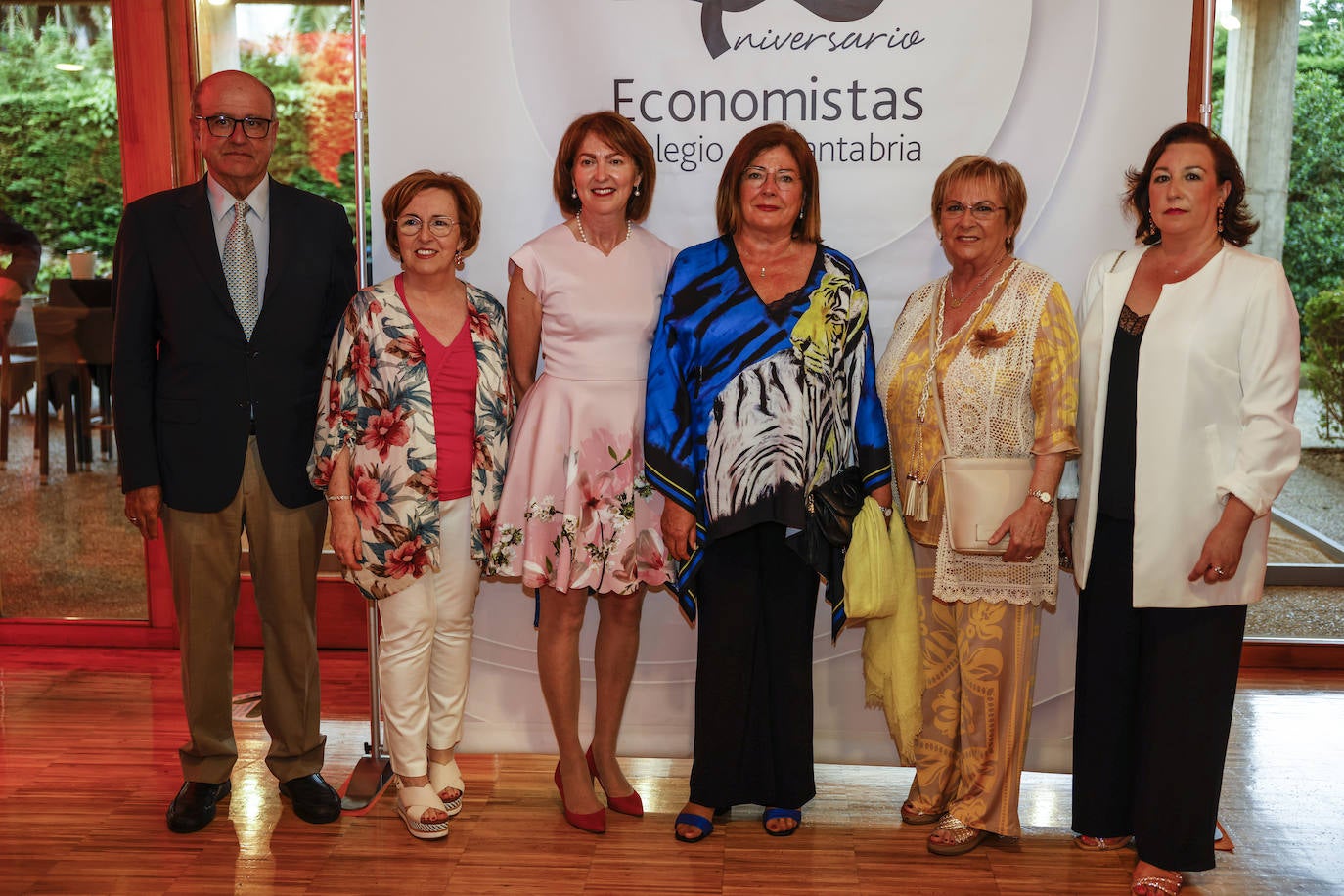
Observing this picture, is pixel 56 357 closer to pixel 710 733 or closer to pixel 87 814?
pixel 87 814

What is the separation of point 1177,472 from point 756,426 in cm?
97

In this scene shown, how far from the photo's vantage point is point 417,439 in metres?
2.90

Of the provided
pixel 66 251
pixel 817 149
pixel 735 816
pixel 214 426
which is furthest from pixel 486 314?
pixel 66 251

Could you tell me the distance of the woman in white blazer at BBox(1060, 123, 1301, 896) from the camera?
2.60 metres

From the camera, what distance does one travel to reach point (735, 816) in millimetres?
3186

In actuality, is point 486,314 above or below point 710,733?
above

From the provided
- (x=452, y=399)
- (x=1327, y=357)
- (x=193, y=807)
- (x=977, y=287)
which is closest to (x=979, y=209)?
(x=977, y=287)

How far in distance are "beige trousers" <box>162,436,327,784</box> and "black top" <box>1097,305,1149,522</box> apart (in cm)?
203

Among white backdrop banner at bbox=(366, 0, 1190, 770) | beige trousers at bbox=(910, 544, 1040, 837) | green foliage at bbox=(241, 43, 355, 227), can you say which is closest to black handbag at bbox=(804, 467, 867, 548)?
beige trousers at bbox=(910, 544, 1040, 837)

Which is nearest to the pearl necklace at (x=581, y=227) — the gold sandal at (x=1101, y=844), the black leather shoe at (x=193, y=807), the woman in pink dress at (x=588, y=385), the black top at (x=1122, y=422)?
the woman in pink dress at (x=588, y=385)

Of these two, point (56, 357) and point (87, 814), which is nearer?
point (87, 814)

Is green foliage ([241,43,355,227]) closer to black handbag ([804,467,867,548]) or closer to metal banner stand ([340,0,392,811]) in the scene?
metal banner stand ([340,0,392,811])

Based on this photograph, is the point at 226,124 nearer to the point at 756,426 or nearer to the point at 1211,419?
the point at 756,426

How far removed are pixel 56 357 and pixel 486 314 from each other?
246 centimetres
